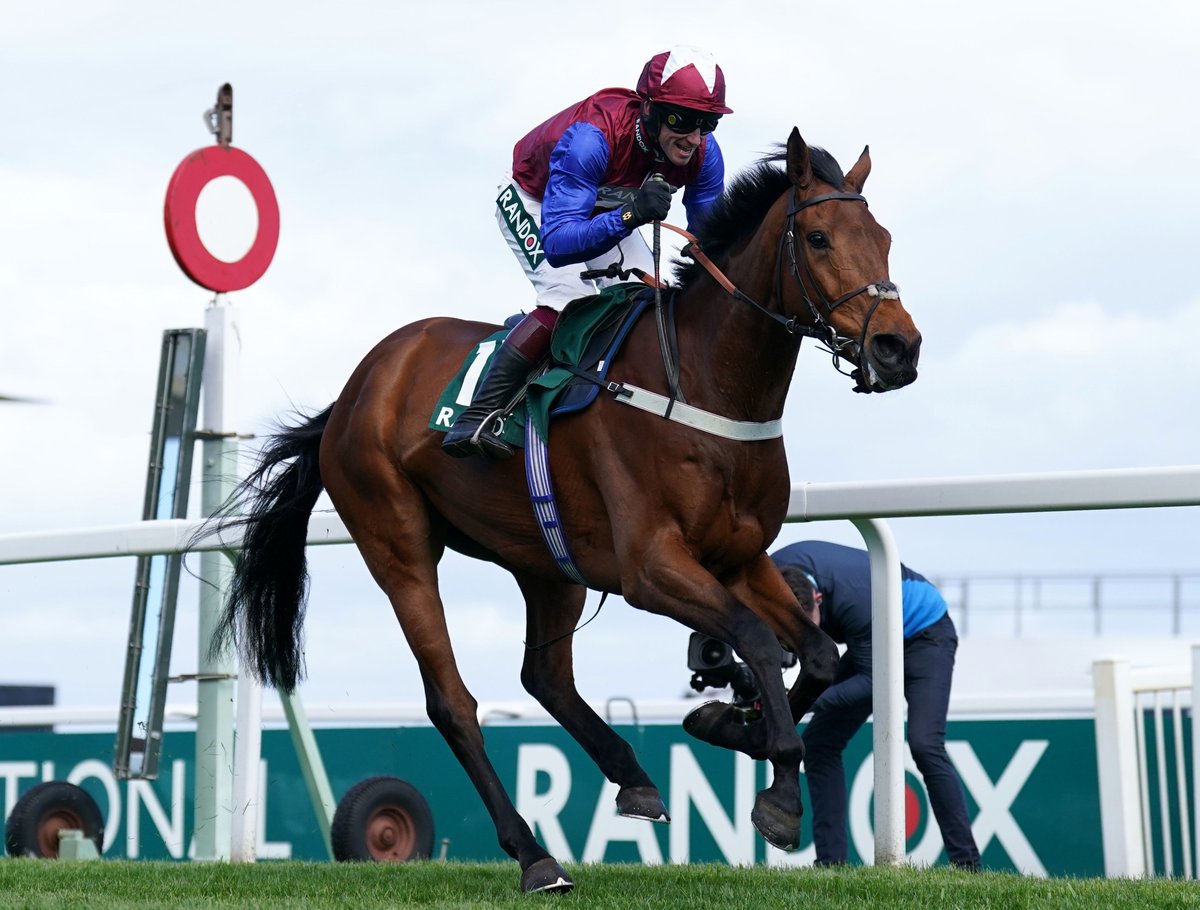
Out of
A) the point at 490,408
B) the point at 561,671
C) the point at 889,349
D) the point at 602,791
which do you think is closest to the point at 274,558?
the point at 561,671

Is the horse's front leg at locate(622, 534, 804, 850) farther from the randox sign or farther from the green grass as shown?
the randox sign

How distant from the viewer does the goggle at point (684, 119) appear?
181 inches

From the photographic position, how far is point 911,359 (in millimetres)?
3898

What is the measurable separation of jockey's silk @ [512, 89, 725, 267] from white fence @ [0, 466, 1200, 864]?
0.95 m

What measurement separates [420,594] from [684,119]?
5.38 feet

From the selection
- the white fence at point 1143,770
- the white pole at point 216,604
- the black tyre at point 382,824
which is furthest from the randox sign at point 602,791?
the white pole at point 216,604

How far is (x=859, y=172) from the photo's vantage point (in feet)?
14.5

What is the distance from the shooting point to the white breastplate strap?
4336 millimetres

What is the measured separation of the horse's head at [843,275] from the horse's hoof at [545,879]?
1.44 metres

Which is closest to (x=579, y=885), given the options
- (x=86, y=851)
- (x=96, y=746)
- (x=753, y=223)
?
(x=753, y=223)

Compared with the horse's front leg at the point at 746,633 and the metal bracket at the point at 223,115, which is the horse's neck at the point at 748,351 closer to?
the horse's front leg at the point at 746,633

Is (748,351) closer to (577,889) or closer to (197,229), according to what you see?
(577,889)

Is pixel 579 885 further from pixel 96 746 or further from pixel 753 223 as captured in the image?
pixel 96 746

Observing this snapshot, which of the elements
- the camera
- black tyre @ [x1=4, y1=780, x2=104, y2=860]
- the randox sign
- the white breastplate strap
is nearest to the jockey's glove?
the white breastplate strap
